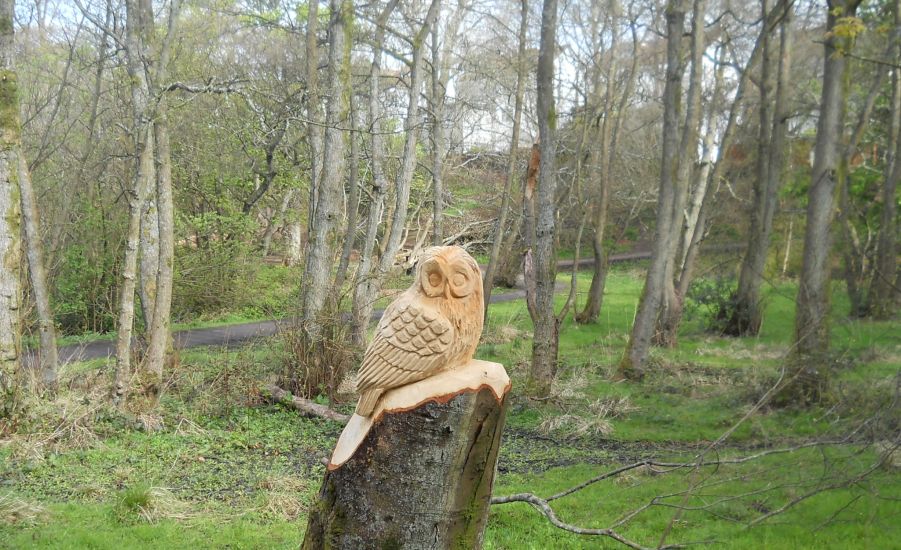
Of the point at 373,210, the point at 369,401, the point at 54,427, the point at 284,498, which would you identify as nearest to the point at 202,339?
the point at 373,210

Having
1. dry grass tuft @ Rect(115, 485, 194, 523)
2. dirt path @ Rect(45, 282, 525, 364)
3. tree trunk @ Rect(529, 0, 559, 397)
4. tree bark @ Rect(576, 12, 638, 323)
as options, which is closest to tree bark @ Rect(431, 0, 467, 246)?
dirt path @ Rect(45, 282, 525, 364)

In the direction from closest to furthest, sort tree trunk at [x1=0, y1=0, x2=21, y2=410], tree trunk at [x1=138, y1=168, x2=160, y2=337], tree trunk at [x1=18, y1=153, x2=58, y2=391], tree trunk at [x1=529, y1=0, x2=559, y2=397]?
tree trunk at [x1=0, y1=0, x2=21, y2=410] → tree trunk at [x1=18, y1=153, x2=58, y2=391] → tree trunk at [x1=529, y1=0, x2=559, y2=397] → tree trunk at [x1=138, y1=168, x2=160, y2=337]

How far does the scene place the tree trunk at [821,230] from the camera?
921 cm

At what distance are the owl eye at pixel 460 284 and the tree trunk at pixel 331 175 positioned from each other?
699 cm

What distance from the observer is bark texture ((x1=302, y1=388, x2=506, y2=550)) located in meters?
3.23

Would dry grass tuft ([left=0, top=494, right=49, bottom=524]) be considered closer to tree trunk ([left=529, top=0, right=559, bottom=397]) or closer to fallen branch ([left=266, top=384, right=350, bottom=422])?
fallen branch ([left=266, top=384, right=350, bottom=422])

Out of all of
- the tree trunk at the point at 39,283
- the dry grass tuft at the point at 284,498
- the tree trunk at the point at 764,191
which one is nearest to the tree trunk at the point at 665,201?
the tree trunk at the point at 764,191

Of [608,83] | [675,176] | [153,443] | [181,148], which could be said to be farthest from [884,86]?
[153,443]

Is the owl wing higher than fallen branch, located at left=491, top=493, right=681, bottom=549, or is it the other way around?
the owl wing

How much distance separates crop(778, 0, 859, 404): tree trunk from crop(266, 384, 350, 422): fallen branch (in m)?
5.95

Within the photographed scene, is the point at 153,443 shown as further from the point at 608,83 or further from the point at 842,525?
the point at 608,83

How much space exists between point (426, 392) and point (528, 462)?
4925 millimetres

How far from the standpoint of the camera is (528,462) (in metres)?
7.85

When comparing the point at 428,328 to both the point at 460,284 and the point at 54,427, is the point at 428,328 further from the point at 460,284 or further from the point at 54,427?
the point at 54,427
